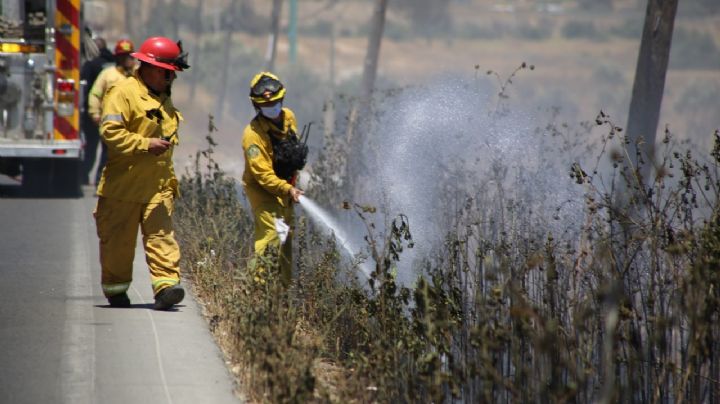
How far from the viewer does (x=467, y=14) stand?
82.2 metres

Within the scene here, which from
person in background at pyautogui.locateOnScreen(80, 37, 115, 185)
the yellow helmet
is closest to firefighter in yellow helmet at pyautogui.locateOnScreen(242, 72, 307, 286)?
the yellow helmet

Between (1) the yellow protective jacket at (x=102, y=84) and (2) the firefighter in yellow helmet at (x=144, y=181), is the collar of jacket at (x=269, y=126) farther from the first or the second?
(1) the yellow protective jacket at (x=102, y=84)

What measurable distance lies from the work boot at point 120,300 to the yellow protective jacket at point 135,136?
629 millimetres

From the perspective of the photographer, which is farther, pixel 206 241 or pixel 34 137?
pixel 34 137

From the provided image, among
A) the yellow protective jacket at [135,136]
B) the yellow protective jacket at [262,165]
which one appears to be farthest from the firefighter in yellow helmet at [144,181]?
the yellow protective jacket at [262,165]

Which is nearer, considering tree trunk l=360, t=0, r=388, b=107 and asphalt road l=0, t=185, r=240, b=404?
asphalt road l=0, t=185, r=240, b=404

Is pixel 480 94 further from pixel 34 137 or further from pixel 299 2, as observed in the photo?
pixel 299 2

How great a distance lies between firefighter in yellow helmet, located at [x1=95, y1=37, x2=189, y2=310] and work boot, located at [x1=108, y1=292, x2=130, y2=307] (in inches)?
0.4

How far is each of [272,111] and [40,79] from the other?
6.77m

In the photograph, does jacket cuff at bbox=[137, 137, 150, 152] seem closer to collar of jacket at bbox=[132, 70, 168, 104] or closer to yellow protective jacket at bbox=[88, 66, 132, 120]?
collar of jacket at bbox=[132, 70, 168, 104]

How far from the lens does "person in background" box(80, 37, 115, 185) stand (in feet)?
46.3

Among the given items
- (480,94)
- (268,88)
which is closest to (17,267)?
(268,88)

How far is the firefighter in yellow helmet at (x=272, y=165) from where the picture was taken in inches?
264

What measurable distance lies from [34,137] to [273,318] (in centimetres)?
815
